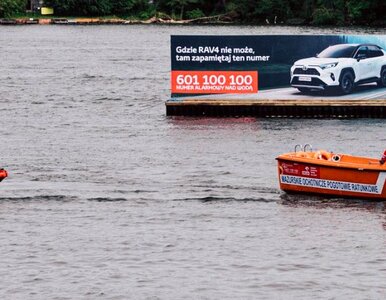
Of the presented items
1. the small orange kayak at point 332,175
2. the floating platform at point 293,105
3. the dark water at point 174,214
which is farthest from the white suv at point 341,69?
the small orange kayak at point 332,175

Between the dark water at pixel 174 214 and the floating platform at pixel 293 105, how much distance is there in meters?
0.91

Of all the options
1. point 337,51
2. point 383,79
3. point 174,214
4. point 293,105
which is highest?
point 337,51

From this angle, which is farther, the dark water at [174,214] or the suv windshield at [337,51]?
the suv windshield at [337,51]

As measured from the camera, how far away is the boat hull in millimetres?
43156

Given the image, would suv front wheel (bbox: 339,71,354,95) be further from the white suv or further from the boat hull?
the boat hull

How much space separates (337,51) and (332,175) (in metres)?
20.6

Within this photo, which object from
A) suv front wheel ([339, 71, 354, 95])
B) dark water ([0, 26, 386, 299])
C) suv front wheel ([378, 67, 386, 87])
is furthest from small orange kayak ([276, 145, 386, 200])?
suv front wheel ([378, 67, 386, 87])

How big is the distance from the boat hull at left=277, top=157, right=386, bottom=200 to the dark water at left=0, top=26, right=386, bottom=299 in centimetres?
39

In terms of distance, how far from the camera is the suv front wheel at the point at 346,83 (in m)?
62.8

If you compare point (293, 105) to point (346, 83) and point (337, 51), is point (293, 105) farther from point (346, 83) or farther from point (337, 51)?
point (337, 51)

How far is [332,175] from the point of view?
43.8 m

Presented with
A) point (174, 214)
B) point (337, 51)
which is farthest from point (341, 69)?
point (174, 214)

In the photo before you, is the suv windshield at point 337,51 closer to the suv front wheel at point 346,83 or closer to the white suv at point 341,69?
the white suv at point 341,69

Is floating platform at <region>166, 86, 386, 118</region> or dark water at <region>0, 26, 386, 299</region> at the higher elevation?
floating platform at <region>166, 86, 386, 118</region>
